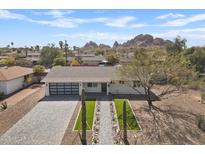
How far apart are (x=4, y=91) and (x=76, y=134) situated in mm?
12699

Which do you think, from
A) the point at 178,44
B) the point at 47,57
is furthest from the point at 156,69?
the point at 47,57

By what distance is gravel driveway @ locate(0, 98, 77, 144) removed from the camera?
12.5 metres

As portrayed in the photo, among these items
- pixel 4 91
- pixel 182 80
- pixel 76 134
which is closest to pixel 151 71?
pixel 182 80

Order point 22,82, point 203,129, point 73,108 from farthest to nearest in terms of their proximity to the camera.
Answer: point 22,82
point 73,108
point 203,129

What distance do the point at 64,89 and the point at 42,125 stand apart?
934 cm

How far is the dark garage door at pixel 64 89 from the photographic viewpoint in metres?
23.8

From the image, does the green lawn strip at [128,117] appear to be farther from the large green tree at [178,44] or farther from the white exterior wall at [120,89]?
the large green tree at [178,44]

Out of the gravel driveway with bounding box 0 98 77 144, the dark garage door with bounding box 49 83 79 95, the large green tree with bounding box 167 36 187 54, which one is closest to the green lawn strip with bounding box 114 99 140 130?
the gravel driveway with bounding box 0 98 77 144

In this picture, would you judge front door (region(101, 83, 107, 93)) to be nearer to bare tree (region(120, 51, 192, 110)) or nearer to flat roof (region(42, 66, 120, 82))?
flat roof (region(42, 66, 120, 82))

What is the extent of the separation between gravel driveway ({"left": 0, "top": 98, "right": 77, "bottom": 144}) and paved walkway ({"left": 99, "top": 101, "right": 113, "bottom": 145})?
176 cm

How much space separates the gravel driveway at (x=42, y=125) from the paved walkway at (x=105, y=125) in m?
1.76
